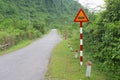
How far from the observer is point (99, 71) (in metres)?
10.6

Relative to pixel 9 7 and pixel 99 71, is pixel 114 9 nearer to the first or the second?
pixel 99 71

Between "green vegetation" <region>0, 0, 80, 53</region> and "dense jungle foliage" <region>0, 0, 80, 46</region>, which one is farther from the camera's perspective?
"dense jungle foliage" <region>0, 0, 80, 46</region>

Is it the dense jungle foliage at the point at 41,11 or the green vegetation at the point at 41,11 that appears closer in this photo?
the green vegetation at the point at 41,11

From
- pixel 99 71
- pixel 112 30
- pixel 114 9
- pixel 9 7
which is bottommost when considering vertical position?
pixel 99 71

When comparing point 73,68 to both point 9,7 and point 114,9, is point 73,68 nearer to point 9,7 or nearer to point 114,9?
point 114,9

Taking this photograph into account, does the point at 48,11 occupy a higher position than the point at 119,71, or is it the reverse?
the point at 48,11

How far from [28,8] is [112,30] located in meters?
81.9

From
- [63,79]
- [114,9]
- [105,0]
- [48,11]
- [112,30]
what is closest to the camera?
[63,79]

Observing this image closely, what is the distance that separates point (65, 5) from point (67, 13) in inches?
234

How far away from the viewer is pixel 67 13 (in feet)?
398

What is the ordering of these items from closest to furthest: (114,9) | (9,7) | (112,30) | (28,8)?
(112,30), (114,9), (9,7), (28,8)

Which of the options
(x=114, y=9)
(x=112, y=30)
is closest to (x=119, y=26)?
(x=112, y=30)

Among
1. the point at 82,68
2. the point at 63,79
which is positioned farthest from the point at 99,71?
the point at 63,79

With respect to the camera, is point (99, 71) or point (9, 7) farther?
point (9, 7)
